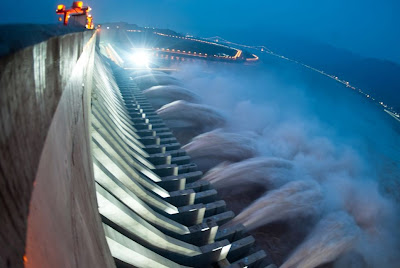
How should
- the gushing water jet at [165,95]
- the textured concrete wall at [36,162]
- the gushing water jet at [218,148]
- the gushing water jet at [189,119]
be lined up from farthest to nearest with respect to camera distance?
the gushing water jet at [165,95] → the gushing water jet at [189,119] → the gushing water jet at [218,148] → the textured concrete wall at [36,162]

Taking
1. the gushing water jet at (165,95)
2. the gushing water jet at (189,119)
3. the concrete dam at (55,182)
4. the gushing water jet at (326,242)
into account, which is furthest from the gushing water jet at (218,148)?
the gushing water jet at (165,95)

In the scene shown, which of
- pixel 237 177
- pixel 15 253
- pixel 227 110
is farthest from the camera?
pixel 227 110

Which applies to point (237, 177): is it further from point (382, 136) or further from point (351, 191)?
point (382, 136)

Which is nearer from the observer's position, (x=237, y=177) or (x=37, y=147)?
(x=37, y=147)

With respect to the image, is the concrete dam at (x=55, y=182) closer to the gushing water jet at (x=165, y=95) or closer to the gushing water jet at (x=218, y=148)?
the gushing water jet at (x=218, y=148)

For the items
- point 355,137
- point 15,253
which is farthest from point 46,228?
point 355,137

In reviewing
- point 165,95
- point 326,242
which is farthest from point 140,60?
point 326,242

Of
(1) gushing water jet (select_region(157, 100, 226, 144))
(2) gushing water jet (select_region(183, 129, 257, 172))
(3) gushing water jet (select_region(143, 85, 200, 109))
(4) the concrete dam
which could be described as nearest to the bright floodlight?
(3) gushing water jet (select_region(143, 85, 200, 109))

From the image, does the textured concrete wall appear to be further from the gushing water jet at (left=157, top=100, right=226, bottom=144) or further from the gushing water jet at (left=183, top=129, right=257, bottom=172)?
the gushing water jet at (left=157, top=100, right=226, bottom=144)
